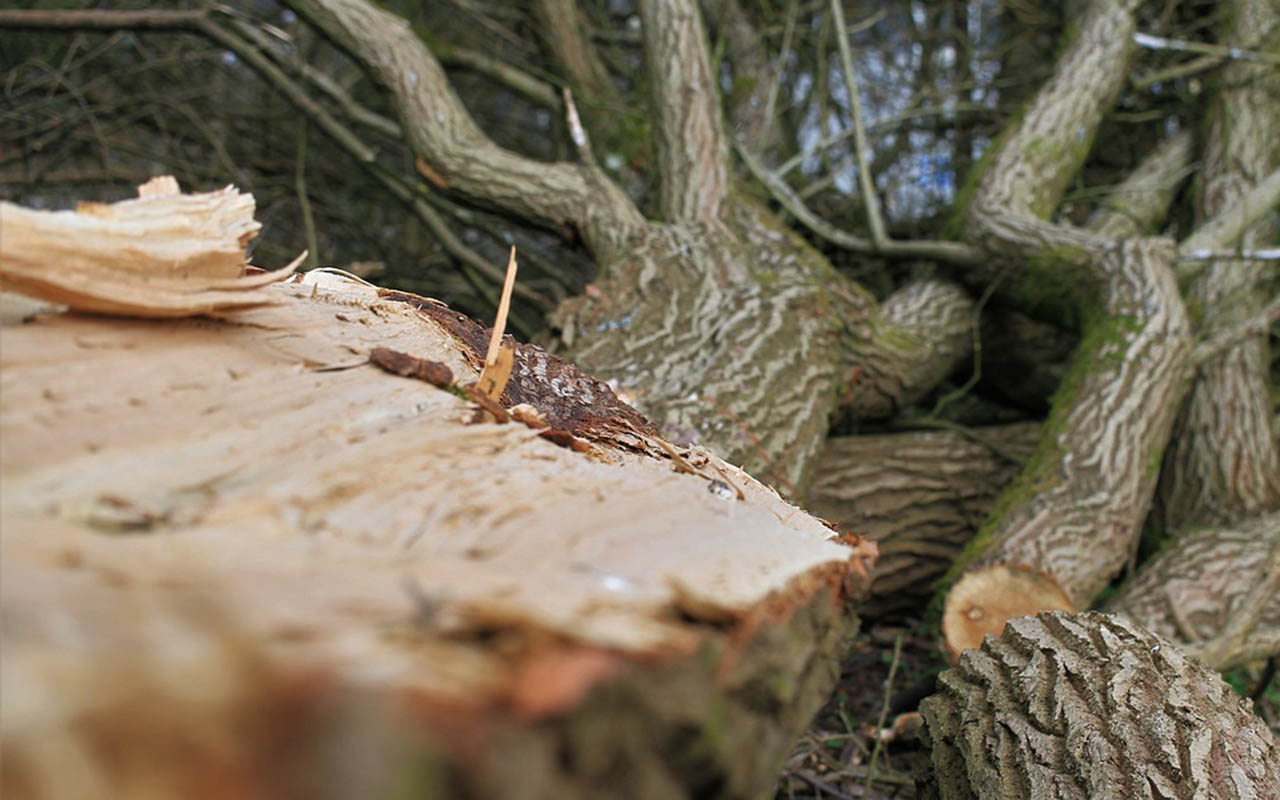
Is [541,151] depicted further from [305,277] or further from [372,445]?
[372,445]

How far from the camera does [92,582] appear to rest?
48cm

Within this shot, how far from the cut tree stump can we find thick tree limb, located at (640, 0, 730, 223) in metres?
2.36

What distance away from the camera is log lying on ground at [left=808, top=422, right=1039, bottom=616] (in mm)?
2873

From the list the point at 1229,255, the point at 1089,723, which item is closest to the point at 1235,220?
the point at 1229,255

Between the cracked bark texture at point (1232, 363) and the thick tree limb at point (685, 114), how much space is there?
1933 mm

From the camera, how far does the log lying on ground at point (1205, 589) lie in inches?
98.0

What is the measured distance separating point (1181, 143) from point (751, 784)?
4540 mm

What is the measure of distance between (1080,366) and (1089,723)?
6.06 ft

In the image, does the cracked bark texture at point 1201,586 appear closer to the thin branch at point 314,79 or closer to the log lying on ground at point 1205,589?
the log lying on ground at point 1205,589

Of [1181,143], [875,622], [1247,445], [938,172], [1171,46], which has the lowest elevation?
[875,622]

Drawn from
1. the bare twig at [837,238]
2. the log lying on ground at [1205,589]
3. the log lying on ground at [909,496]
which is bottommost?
the log lying on ground at [909,496]

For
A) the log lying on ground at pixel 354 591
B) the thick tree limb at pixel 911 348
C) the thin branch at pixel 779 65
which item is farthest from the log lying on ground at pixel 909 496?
the thin branch at pixel 779 65

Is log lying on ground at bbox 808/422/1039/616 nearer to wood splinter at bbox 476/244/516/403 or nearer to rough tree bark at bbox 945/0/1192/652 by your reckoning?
rough tree bark at bbox 945/0/1192/652

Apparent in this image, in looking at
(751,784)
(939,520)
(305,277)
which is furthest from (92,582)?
(939,520)
